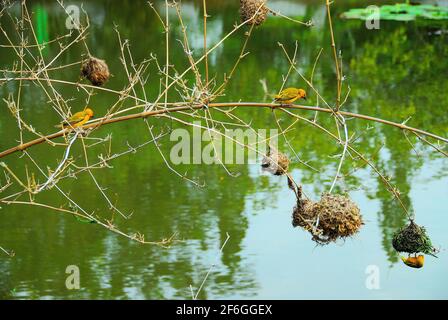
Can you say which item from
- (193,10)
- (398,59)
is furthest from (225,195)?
(193,10)

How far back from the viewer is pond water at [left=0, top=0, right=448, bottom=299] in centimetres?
652

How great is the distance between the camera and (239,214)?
7.68 m

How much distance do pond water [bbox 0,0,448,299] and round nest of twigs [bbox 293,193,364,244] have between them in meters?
1.21

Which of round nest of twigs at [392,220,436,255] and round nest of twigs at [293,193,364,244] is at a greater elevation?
round nest of twigs at [293,193,364,244]

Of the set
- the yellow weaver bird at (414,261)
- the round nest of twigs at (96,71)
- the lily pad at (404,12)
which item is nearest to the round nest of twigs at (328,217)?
the yellow weaver bird at (414,261)

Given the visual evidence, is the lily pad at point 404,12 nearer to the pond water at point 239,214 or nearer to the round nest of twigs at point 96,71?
the pond water at point 239,214

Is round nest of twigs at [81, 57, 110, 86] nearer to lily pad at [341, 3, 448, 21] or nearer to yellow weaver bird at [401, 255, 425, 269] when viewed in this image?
yellow weaver bird at [401, 255, 425, 269]

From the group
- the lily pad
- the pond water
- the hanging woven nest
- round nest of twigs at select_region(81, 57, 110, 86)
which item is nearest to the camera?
the hanging woven nest

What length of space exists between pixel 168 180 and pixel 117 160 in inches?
30.6

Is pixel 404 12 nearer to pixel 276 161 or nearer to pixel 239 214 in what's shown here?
pixel 239 214

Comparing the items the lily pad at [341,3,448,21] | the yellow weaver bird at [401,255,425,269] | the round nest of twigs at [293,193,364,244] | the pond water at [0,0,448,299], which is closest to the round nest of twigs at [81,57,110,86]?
the pond water at [0,0,448,299]

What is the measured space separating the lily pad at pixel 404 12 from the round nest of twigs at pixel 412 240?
12.9 meters

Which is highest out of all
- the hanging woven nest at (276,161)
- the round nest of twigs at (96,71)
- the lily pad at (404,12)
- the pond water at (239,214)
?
the lily pad at (404,12)

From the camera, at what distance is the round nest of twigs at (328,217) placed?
8.25ft
